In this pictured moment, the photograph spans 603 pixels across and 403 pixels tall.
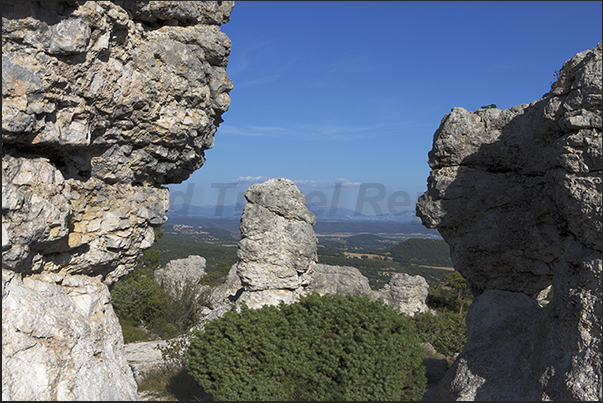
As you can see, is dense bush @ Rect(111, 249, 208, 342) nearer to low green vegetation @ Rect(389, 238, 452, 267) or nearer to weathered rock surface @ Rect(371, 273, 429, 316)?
weathered rock surface @ Rect(371, 273, 429, 316)

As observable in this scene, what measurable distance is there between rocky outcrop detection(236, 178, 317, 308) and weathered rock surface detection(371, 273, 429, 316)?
10.9 metres

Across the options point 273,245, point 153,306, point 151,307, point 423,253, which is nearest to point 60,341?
point 273,245

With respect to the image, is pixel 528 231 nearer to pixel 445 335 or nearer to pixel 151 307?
pixel 445 335

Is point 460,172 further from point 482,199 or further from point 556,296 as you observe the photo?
point 556,296

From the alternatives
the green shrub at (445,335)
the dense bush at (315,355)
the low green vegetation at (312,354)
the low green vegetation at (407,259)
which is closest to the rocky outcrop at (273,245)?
the low green vegetation at (312,354)

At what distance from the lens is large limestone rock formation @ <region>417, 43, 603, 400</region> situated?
750cm

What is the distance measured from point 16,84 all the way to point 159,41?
2.97 metres

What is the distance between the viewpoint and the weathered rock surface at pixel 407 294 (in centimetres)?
2642

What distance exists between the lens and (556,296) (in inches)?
333

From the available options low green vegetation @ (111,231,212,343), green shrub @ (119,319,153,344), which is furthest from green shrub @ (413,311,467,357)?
green shrub @ (119,319,153,344)

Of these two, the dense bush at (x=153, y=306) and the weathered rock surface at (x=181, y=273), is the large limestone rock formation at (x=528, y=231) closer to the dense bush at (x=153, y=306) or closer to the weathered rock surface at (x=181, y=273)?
the dense bush at (x=153, y=306)

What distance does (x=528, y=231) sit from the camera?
1180cm

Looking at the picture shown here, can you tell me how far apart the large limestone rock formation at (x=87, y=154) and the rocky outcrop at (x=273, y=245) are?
23.0ft

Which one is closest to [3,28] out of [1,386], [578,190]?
[1,386]
